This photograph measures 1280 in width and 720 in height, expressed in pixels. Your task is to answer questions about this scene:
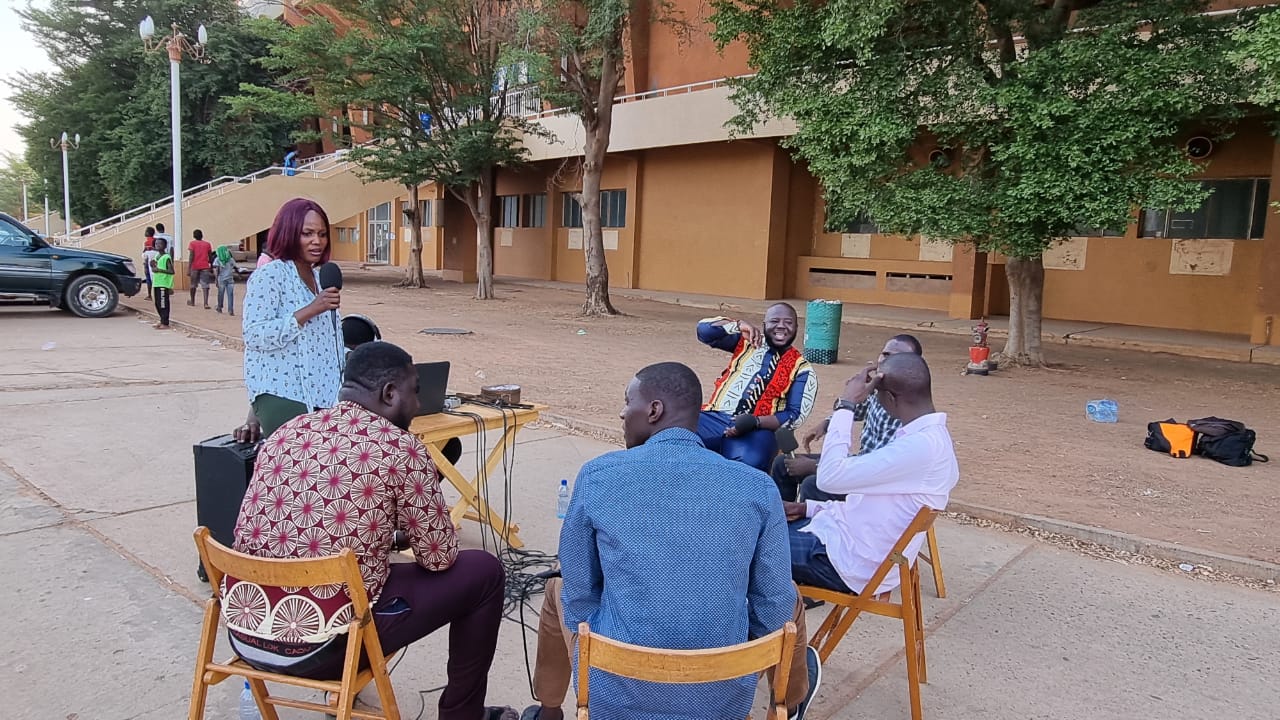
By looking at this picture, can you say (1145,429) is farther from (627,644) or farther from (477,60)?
(477,60)

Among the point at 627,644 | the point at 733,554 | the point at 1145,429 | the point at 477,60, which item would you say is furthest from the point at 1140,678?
the point at 477,60

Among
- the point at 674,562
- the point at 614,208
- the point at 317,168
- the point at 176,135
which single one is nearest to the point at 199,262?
the point at 176,135

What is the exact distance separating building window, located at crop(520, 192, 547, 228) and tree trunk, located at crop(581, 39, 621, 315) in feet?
37.1

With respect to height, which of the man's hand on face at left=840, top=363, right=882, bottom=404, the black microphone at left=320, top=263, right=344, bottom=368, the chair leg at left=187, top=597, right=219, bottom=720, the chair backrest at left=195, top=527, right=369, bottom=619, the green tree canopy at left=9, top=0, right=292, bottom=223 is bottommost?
the chair leg at left=187, top=597, right=219, bottom=720

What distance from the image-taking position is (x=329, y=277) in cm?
362

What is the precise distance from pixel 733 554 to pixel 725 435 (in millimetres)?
2192

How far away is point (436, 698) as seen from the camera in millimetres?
2938

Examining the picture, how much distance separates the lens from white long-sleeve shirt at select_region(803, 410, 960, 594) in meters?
2.84

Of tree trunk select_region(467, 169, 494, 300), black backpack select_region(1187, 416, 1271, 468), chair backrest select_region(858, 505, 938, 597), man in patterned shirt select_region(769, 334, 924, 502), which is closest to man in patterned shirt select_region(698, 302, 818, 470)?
man in patterned shirt select_region(769, 334, 924, 502)

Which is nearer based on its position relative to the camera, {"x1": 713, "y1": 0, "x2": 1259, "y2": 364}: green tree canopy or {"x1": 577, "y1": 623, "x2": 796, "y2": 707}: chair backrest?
{"x1": 577, "y1": 623, "x2": 796, "y2": 707}: chair backrest

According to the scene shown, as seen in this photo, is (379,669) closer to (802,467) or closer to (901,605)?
(901,605)

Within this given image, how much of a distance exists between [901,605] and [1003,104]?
8.03 m

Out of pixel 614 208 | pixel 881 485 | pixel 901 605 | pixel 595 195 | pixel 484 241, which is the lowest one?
pixel 901 605

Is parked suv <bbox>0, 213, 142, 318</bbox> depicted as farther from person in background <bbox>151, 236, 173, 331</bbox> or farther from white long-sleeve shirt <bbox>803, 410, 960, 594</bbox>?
white long-sleeve shirt <bbox>803, 410, 960, 594</bbox>
